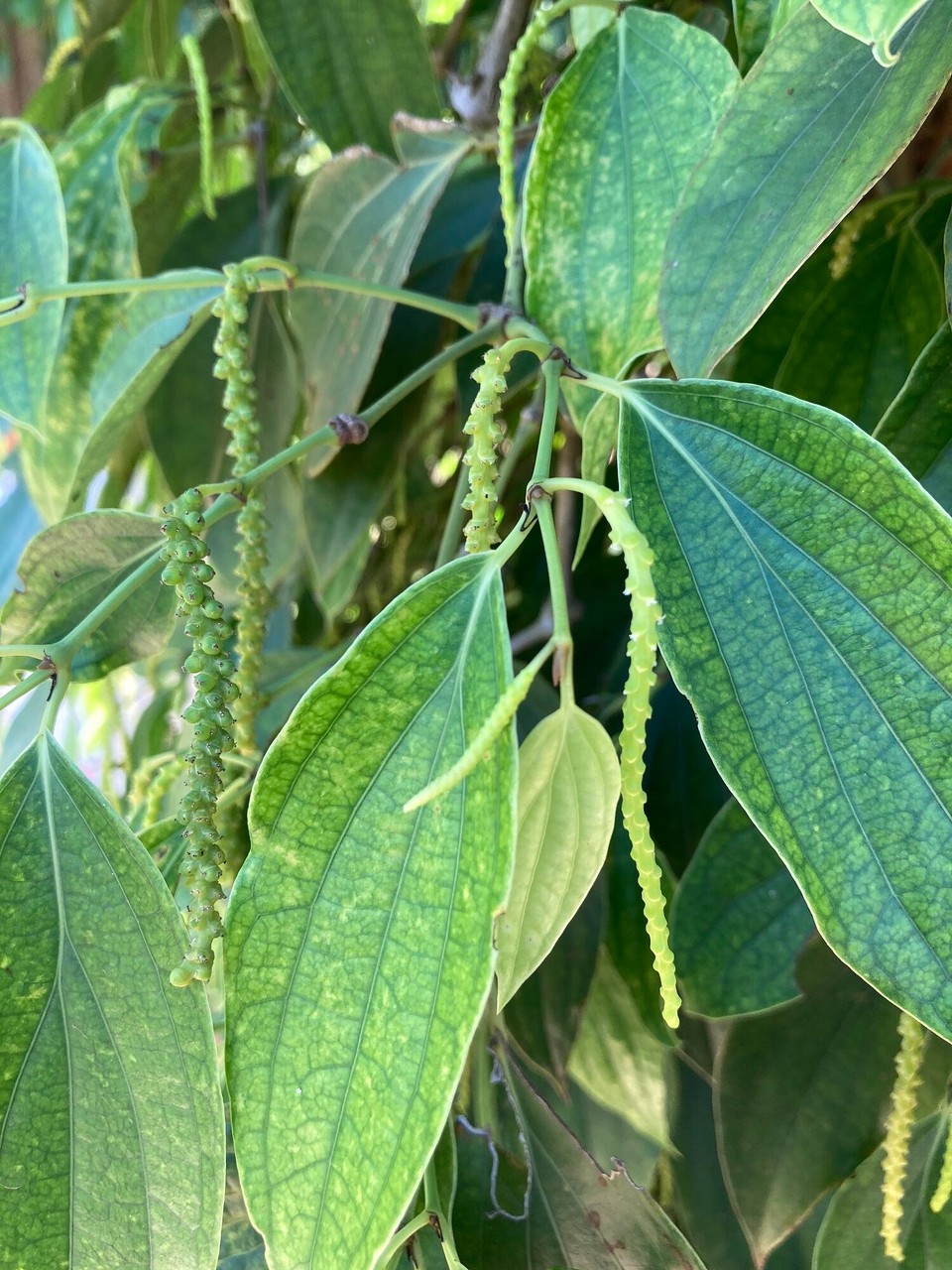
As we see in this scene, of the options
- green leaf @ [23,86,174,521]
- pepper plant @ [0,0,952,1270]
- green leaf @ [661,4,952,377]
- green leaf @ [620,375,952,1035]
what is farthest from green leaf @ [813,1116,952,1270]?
green leaf @ [23,86,174,521]

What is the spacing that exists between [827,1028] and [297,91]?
1.63ft

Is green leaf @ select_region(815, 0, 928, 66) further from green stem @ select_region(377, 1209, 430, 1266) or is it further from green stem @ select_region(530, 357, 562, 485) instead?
green stem @ select_region(377, 1209, 430, 1266)

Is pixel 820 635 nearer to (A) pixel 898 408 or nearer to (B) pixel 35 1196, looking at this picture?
(A) pixel 898 408

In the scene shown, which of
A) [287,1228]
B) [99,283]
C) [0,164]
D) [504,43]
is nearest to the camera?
[287,1228]

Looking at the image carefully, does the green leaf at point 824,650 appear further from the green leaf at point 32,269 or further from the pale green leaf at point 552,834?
the green leaf at point 32,269

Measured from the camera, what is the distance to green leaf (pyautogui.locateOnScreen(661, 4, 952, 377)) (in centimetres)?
30

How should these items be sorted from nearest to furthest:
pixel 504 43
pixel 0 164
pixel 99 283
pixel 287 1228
Answer: pixel 287 1228 → pixel 99 283 → pixel 0 164 → pixel 504 43

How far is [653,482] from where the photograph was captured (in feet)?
0.95

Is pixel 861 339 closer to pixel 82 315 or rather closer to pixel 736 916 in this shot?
pixel 736 916

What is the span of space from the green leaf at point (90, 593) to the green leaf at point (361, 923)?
5.6 inches

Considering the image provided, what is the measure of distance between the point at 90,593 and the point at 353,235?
0.23 m

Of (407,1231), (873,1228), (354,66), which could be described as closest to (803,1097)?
(873,1228)

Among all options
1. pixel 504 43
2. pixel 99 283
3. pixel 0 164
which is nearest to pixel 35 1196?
pixel 99 283

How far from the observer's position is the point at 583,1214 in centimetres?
37
